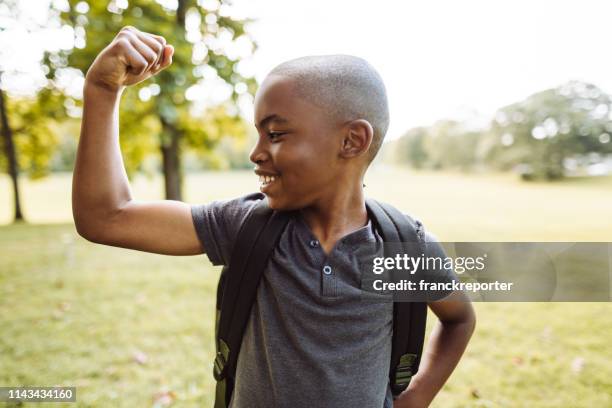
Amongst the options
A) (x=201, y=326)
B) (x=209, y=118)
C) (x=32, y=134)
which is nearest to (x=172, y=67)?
(x=201, y=326)

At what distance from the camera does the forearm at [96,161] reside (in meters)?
1.14

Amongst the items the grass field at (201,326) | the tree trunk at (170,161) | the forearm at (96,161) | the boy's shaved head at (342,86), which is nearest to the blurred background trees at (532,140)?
the grass field at (201,326)

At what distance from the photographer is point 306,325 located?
1240 mm

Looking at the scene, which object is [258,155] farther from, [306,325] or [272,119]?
[306,325]

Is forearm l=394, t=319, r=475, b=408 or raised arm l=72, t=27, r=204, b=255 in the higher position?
raised arm l=72, t=27, r=204, b=255

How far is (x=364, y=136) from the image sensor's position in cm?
129

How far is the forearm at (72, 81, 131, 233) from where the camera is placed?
114cm

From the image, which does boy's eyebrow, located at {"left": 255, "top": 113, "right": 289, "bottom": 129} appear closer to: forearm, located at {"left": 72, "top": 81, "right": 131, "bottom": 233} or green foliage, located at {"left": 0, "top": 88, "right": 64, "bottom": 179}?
forearm, located at {"left": 72, "top": 81, "right": 131, "bottom": 233}

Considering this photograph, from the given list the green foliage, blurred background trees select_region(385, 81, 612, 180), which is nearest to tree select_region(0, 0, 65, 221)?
the green foliage

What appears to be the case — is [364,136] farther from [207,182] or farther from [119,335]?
[207,182]

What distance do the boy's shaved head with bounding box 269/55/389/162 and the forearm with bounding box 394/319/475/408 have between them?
2.44ft

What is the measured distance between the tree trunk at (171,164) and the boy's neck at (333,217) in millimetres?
10315

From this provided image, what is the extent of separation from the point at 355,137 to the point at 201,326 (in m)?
3.99

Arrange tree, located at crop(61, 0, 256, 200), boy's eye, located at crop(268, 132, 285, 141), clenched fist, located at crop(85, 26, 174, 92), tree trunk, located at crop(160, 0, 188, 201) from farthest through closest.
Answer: tree trunk, located at crop(160, 0, 188, 201)
tree, located at crop(61, 0, 256, 200)
boy's eye, located at crop(268, 132, 285, 141)
clenched fist, located at crop(85, 26, 174, 92)
